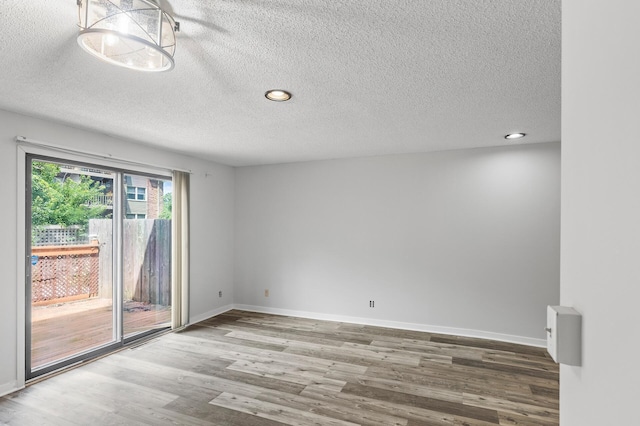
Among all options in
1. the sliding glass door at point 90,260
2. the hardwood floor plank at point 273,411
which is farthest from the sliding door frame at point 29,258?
the hardwood floor plank at point 273,411

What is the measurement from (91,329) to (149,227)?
135 centimetres

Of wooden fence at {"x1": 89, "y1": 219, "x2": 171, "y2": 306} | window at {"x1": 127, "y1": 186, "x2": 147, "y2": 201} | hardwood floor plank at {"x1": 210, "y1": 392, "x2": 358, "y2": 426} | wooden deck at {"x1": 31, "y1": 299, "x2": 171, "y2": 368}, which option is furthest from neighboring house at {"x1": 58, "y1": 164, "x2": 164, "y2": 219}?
hardwood floor plank at {"x1": 210, "y1": 392, "x2": 358, "y2": 426}

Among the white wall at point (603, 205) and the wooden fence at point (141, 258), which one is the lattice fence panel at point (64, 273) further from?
the white wall at point (603, 205)

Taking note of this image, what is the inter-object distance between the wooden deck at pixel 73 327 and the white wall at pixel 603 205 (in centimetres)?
421

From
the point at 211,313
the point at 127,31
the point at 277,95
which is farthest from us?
the point at 211,313

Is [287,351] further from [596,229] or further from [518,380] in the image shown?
[596,229]

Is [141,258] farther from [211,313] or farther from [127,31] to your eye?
[127,31]

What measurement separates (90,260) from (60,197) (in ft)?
2.46

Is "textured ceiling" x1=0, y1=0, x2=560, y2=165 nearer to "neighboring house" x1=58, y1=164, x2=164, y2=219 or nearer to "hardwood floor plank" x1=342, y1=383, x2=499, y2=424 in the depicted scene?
"neighboring house" x1=58, y1=164, x2=164, y2=219

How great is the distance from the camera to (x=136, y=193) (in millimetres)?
4176

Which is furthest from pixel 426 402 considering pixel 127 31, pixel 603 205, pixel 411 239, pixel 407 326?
pixel 127 31

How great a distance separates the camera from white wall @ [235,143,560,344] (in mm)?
4047

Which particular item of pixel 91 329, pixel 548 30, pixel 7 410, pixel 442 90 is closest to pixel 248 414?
pixel 7 410

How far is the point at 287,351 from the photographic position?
12.5 feet
